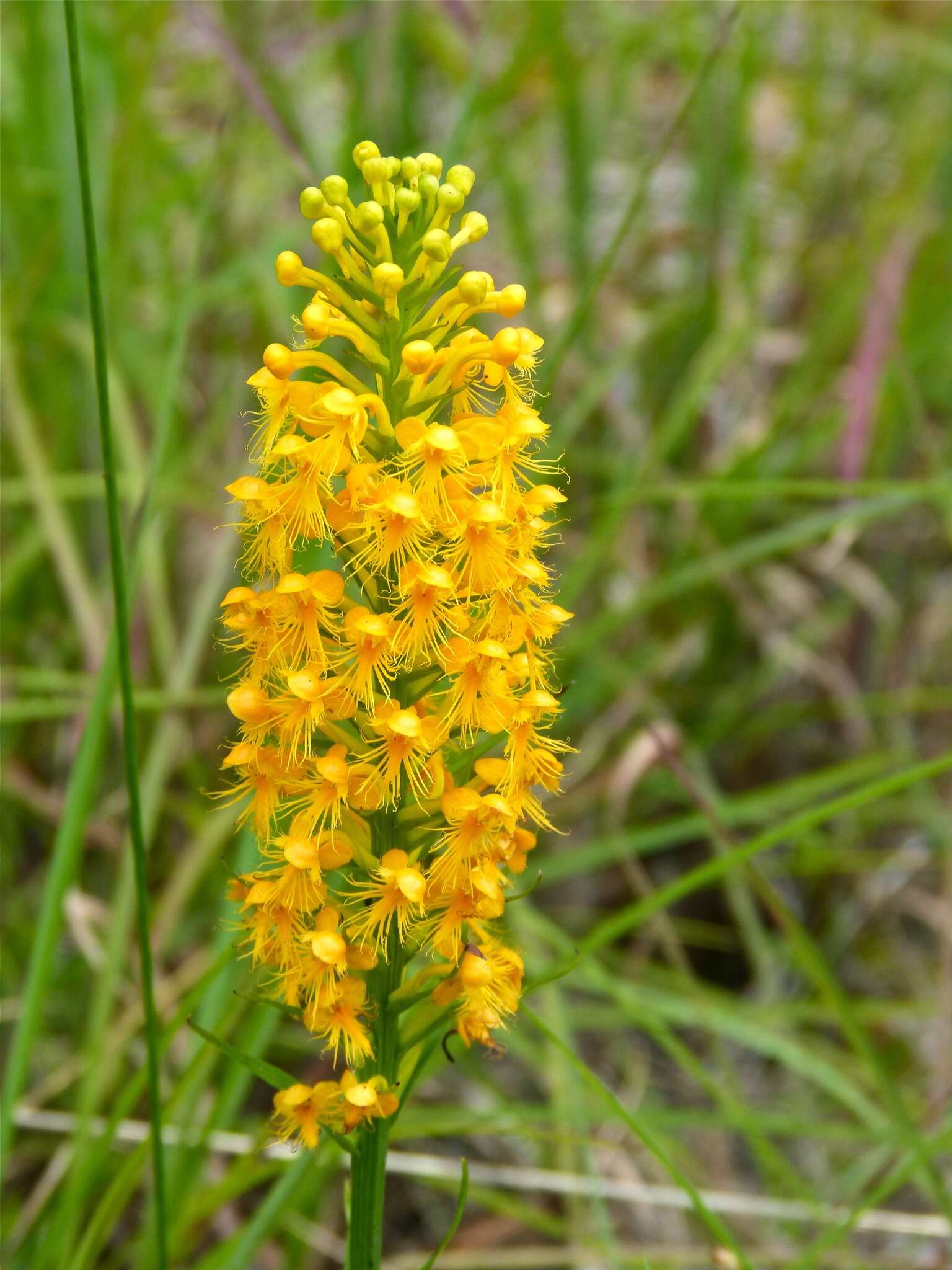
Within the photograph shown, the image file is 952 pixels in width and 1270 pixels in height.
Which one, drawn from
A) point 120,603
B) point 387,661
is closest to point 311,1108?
point 387,661

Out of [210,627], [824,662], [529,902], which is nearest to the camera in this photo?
[210,627]

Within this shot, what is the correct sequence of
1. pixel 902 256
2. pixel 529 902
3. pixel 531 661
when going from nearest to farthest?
Result: pixel 531 661 → pixel 529 902 → pixel 902 256

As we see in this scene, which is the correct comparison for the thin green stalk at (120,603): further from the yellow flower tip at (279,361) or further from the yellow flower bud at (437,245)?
the yellow flower bud at (437,245)

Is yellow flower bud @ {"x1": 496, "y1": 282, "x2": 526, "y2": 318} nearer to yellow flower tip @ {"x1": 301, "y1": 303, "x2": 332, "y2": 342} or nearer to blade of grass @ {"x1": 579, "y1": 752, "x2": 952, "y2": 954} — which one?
yellow flower tip @ {"x1": 301, "y1": 303, "x2": 332, "y2": 342}

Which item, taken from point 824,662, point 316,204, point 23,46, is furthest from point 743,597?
point 23,46

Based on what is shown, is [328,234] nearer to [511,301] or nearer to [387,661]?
[511,301]

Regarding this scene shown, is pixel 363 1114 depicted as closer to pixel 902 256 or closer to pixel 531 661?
pixel 531 661
